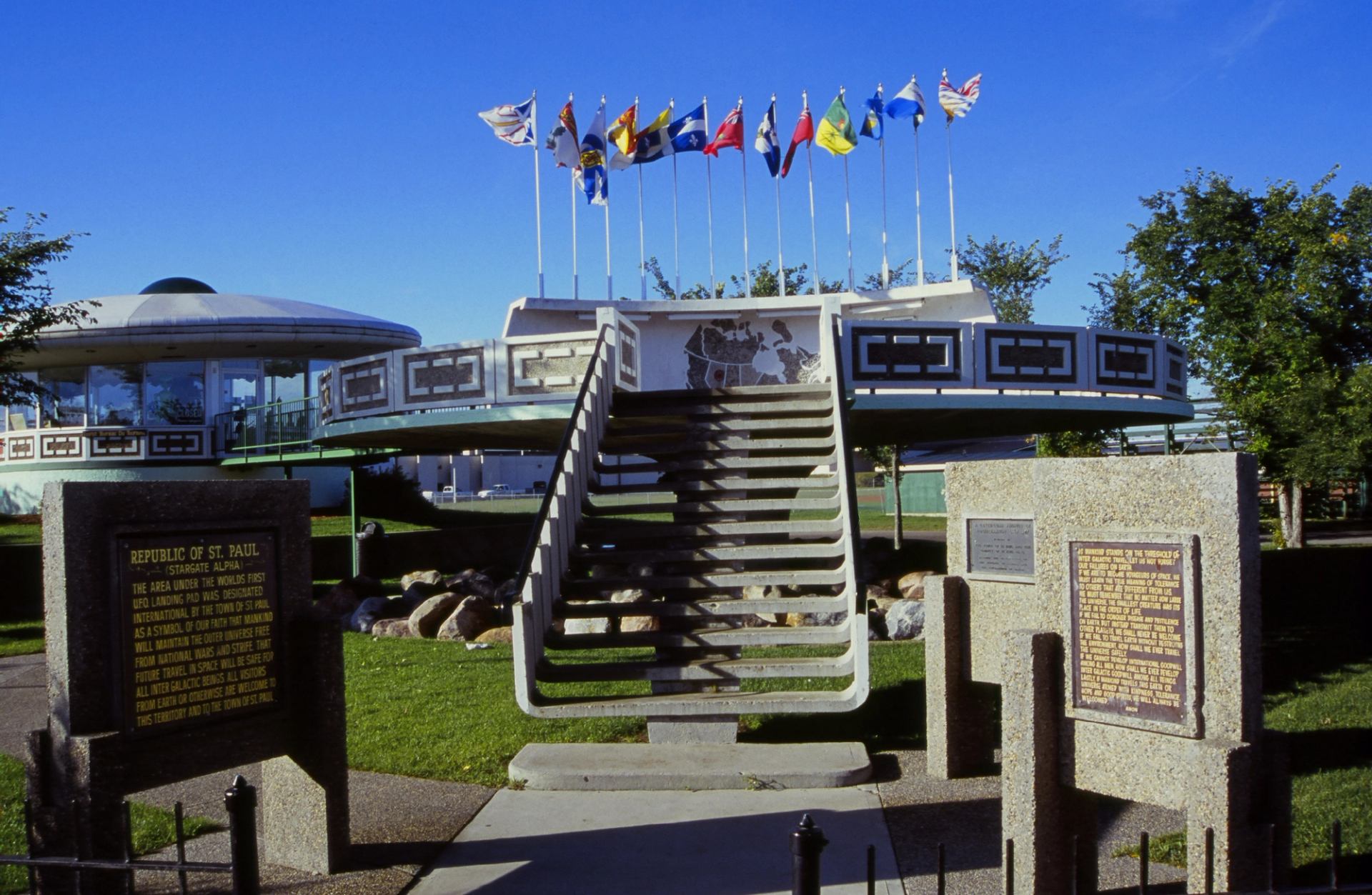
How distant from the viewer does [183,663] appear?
5.57 metres

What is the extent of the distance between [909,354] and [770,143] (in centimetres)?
964

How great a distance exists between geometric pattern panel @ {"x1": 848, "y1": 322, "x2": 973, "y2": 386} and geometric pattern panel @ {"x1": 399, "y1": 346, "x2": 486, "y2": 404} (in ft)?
15.1

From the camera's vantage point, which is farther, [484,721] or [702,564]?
[702,564]

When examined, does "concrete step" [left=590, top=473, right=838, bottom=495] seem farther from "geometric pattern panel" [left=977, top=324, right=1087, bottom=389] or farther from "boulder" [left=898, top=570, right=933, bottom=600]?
"boulder" [left=898, top=570, right=933, bottom=600]

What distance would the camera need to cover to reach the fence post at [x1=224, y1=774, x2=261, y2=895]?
414cm

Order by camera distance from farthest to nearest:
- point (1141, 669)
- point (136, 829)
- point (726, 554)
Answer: point (726, 554)
point (136, 829)
point (1141, 669)

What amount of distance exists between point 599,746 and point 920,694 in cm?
349

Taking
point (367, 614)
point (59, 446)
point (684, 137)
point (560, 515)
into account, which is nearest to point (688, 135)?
point (684, 137)

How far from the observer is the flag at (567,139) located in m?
21.0

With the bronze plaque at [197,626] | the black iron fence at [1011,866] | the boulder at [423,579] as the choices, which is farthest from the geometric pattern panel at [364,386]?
the black iron fence at [1011,866]

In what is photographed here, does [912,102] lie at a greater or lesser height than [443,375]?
greater

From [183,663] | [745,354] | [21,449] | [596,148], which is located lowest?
[183,663]

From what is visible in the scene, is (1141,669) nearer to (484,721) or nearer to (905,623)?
(484,721)

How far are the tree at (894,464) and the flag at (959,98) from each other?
10.4 metres
